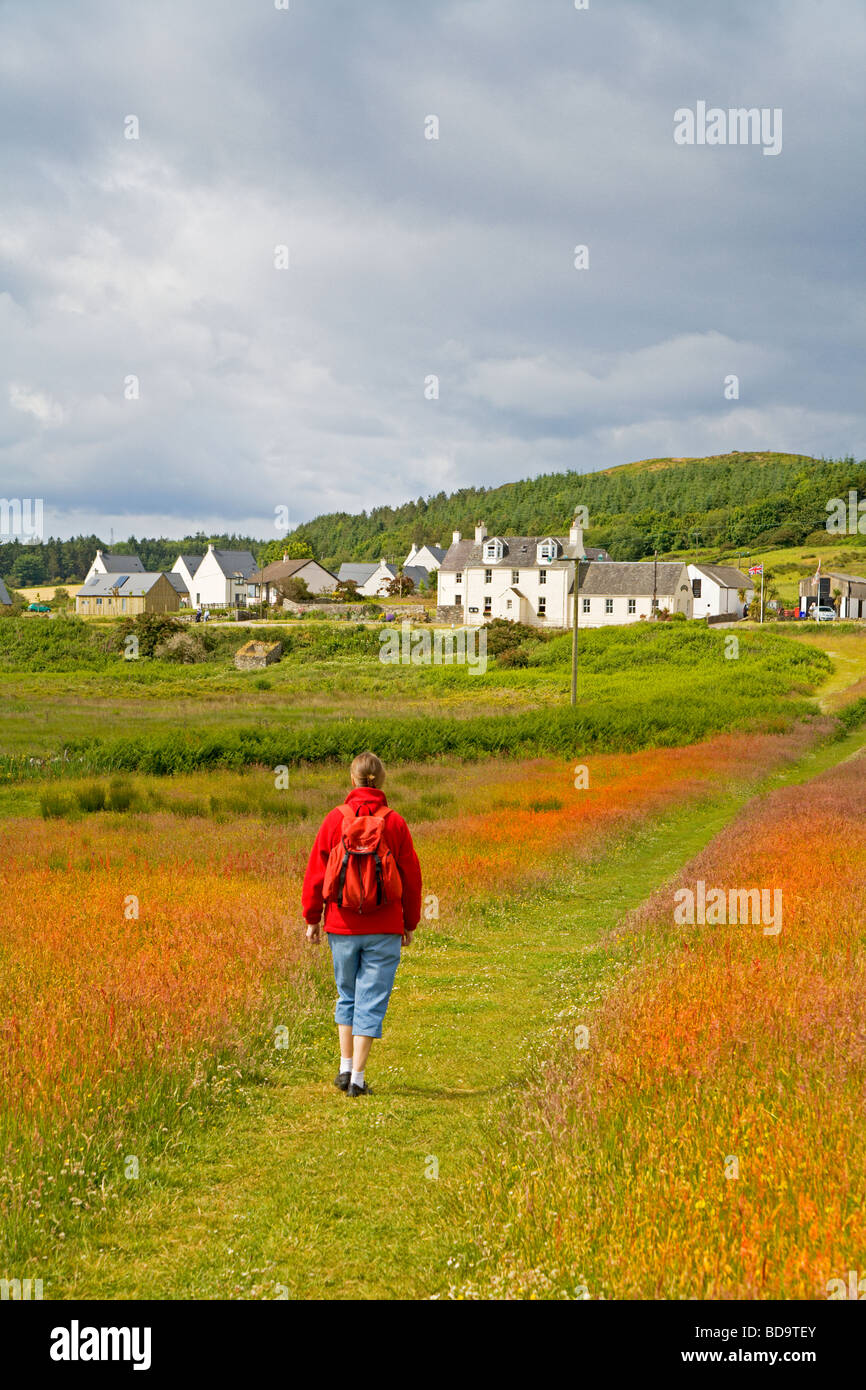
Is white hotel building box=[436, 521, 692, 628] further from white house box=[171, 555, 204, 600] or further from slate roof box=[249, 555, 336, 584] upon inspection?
white house box=[171, 555, 204, 600]

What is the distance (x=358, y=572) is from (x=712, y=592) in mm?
72568

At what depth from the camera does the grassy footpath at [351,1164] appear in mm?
5059

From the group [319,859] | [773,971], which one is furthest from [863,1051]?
[319,859]

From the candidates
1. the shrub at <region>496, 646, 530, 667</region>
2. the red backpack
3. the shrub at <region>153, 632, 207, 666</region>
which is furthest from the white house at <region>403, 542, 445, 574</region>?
the red backpack

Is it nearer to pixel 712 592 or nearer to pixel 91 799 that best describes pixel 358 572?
pixel 712 592

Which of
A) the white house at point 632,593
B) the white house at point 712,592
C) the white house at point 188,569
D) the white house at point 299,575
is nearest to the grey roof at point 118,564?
the white house at point 188,569

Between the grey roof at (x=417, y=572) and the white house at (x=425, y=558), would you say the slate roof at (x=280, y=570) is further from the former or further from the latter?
the white house at (x=425, y=558)

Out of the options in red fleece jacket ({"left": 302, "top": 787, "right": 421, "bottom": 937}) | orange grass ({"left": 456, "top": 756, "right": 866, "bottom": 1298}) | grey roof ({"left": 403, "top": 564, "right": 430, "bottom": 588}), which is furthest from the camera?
grey roof ({"left": 403, "top": 564, "right": 430, "bottom": 588})

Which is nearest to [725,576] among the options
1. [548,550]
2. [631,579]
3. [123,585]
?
[631,579]

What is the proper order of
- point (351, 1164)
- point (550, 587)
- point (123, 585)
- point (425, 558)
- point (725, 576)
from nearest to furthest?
point (351, 1164) → point (550, 587) → point (725, 576) → point (123, 585) → point (425, 558)

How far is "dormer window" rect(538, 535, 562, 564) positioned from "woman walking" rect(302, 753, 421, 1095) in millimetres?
88762

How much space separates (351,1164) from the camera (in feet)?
21.1

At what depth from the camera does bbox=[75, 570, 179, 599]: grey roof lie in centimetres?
12988

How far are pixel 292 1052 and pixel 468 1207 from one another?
345cm
